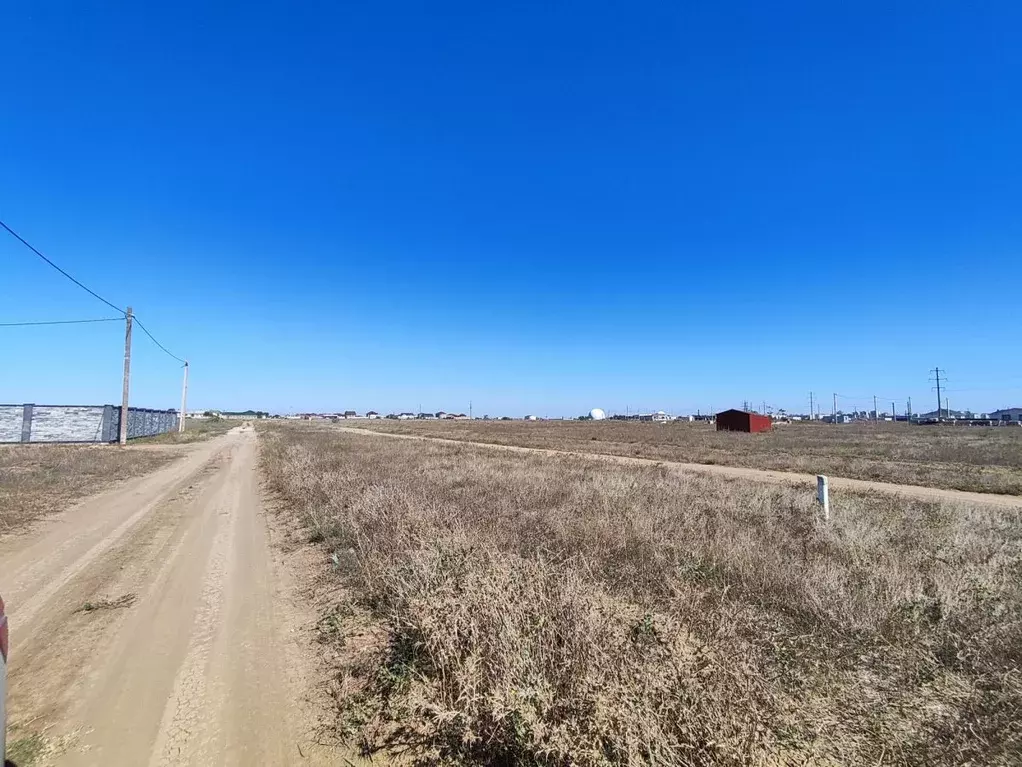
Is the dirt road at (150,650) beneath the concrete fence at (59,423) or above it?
beneath

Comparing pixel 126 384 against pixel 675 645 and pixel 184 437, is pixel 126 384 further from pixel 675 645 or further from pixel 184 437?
pixel 675 645

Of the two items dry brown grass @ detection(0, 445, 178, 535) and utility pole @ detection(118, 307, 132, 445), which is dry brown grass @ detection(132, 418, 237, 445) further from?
dry brown grass @ detection(0, 445, 178, 535)

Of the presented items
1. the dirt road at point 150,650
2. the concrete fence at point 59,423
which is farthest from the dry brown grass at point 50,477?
the concrete fence at point 59,423

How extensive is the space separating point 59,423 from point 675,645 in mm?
45218

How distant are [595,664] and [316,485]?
38.1 feet

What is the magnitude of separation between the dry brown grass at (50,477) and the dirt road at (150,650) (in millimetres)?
2878

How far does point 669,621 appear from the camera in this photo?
11.6 ft

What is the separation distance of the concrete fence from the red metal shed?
70.1m

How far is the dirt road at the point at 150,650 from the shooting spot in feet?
10.9

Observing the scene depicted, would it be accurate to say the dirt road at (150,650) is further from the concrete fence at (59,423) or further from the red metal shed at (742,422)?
the red metal shed at (742,422)

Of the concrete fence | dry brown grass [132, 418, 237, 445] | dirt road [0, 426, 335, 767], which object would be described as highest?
the concrete fence

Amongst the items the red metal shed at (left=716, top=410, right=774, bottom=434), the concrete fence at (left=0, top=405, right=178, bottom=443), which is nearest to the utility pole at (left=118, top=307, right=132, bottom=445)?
the concrete fence at (left=0, top=405, right=178, bottom=443)

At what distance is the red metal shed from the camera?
222 ft

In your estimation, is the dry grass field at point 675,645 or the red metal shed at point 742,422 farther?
the red metal shed at point 742,422
